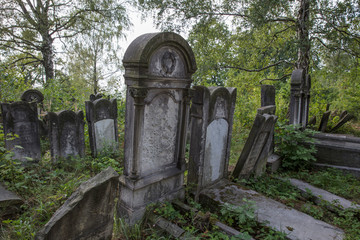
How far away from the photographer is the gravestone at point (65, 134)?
4840 millimetres

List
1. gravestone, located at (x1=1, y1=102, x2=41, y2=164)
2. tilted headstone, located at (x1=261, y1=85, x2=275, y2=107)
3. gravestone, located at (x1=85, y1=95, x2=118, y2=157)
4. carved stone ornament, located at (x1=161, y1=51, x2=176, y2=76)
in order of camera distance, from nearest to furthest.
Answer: carved stone ornament, located at (x1=161, y1=51, x2=176, y2=76), gravestone, located at (x1=1, y1=102, x2=41, y2=164), gravestone, located at (x1=85, y1=95, x2=118, y2=157), tilted headstone, located at (x1=261, y1=85, x2=275, y2=107)

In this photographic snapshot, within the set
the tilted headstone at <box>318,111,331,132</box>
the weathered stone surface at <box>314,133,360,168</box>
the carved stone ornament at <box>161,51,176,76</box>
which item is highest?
the carved stone ornament at <box>161,51,176,76</box>

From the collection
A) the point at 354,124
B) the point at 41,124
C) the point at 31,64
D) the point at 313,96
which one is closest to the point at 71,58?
the point at 31,64

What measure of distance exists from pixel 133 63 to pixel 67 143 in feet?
11.0

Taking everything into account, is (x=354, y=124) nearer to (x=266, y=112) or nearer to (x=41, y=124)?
(x=266, y=112)

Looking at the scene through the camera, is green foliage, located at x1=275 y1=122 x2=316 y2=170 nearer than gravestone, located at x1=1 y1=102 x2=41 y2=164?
No

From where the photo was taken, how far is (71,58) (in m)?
12.5

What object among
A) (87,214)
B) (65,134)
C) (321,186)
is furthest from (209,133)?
(65,134)

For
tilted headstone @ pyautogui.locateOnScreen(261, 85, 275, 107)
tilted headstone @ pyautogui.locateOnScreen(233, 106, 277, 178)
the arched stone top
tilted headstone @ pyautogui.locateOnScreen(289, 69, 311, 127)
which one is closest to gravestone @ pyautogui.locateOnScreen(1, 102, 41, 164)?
the arched stone top

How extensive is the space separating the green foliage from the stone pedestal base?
322cm

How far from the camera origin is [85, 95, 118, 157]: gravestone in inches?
214

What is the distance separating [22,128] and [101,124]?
163 centimetres

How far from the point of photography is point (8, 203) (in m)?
3.13

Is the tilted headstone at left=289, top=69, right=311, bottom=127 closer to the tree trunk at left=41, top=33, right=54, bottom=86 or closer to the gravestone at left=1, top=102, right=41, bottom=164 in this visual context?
the gravestone at left=1, top=102, right=41, bottom=164
